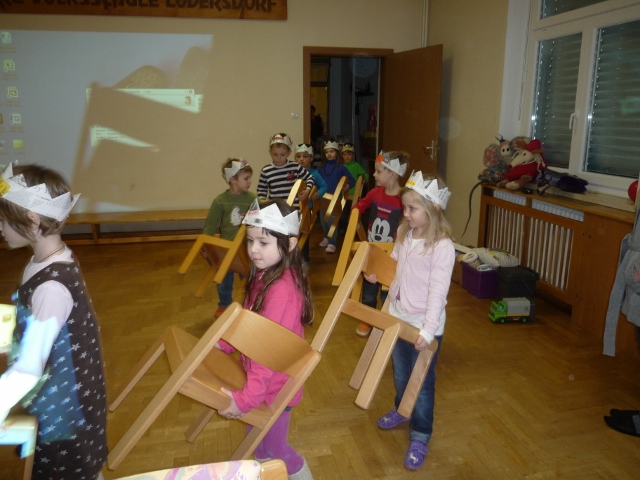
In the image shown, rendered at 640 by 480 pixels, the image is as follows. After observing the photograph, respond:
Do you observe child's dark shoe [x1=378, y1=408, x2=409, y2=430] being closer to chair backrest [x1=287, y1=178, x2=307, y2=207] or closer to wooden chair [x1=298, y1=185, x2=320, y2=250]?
chair backrest [x1=287, y1=178, x2=307, y2=207]

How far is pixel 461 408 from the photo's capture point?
2479 mm

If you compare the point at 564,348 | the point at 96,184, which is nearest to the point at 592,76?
the point at 564,348

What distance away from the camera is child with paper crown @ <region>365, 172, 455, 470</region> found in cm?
186

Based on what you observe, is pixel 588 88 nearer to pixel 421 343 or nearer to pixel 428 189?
pixel 428 189

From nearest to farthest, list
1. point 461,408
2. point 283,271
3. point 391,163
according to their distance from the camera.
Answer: point 283,271, point 461,408, point 391,163

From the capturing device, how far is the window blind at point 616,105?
3474mm

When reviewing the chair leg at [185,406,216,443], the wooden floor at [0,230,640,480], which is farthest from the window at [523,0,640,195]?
the chair leg at [185,406,216,443]

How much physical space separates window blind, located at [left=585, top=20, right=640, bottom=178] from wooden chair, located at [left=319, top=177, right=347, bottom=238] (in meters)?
1.96

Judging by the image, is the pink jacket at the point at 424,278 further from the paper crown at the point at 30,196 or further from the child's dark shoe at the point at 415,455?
the paper crown at the point at 30,196

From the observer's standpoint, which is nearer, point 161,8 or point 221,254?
point 221,254

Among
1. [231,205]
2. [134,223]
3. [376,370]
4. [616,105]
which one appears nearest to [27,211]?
[376,370]

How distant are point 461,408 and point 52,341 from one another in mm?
1947

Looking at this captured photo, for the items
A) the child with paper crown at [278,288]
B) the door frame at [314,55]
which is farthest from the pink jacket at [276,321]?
the door frame at [314,55]

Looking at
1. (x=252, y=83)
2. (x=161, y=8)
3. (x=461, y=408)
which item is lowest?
(x=461, y=408)
